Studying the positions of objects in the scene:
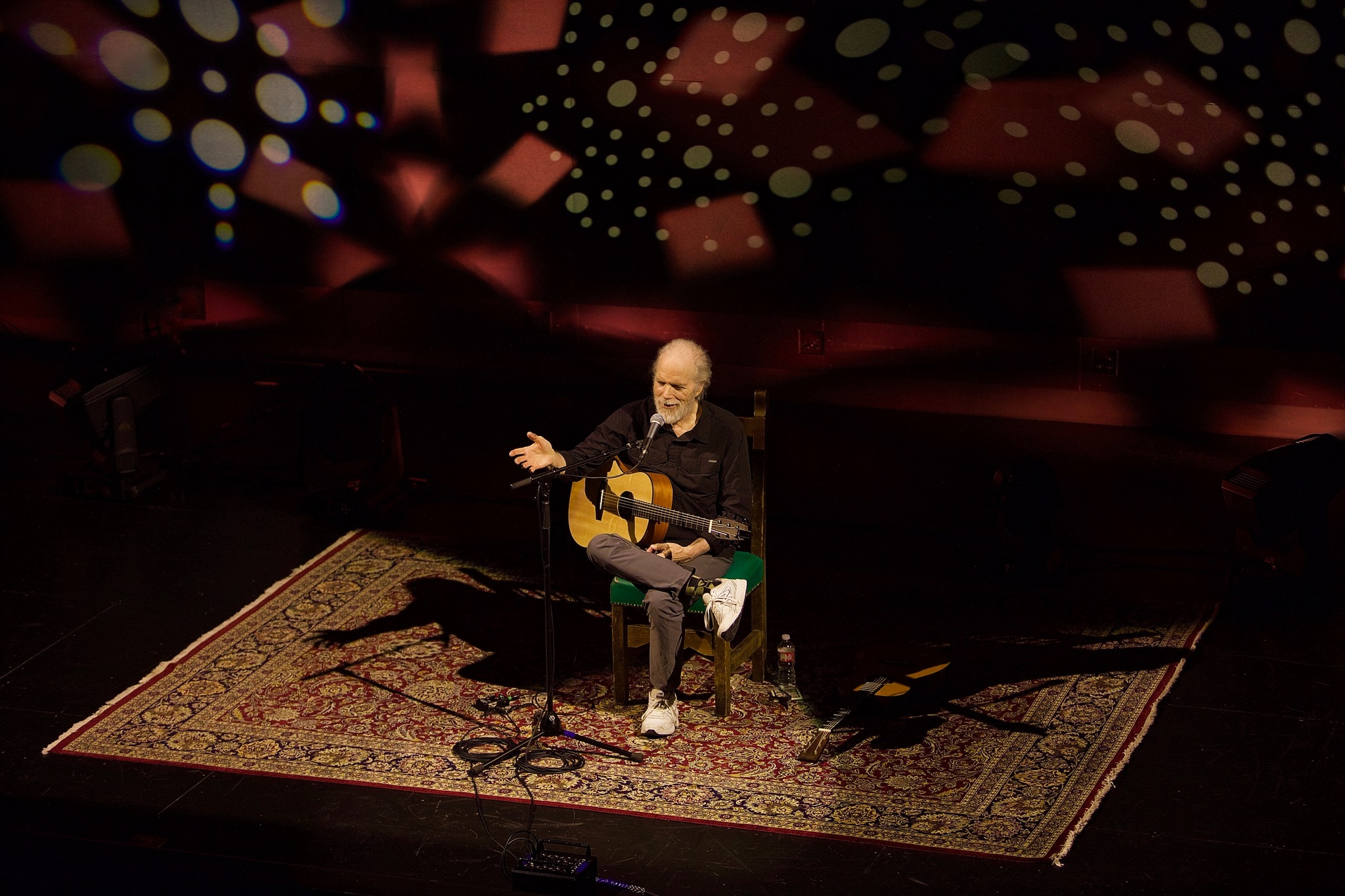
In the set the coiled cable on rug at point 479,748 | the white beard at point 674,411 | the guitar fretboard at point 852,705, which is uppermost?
the white beard at point 674,411

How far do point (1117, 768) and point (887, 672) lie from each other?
853 mm

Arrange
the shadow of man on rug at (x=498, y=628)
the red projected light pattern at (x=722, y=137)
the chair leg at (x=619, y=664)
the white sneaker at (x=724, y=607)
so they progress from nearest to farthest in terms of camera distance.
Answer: the white sneaker at (x=724, y=607) → the chair leg at (x=619, y=664) → the shadow of man on rug at (x=498, y=628) → the red projected light pattern at (x=722, y=137)

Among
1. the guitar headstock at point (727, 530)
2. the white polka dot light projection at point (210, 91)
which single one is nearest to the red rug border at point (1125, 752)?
the guitar headstock at point (727, 530)

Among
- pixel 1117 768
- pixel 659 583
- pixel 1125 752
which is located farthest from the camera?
pixel 659 583

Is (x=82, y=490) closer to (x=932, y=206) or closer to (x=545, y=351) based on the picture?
(x=545, y=351)

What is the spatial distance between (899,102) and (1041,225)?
84 cm

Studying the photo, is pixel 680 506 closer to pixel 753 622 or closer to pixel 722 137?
pixel 753 622

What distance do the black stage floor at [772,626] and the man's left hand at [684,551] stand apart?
2.93 feet

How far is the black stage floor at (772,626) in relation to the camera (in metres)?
4.13

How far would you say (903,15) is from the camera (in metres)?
6.66

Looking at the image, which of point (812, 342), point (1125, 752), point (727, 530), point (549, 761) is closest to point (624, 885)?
point (549, 761)

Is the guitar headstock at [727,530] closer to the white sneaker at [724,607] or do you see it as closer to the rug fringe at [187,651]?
the white sneaker at [724,607]

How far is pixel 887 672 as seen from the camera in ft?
17.1

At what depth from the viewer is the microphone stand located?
4.54m
